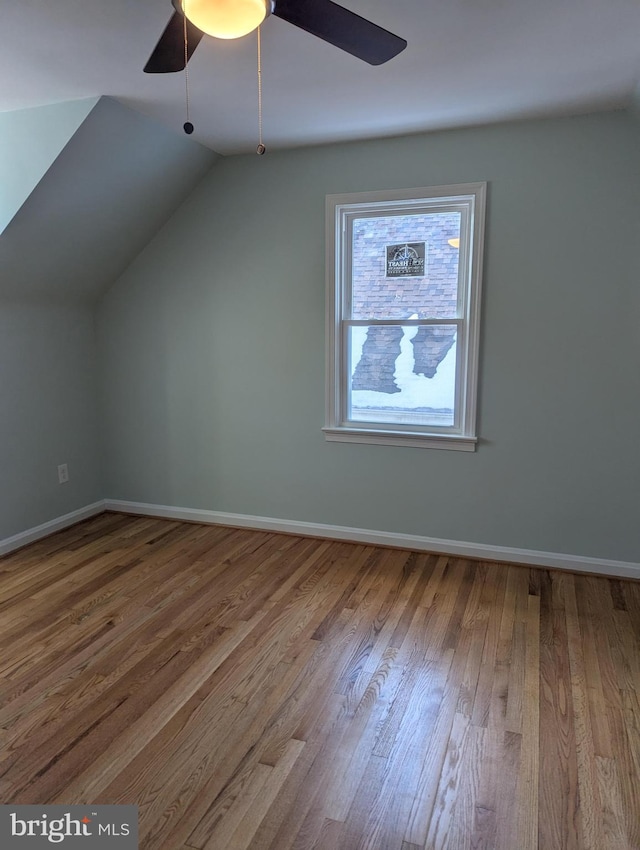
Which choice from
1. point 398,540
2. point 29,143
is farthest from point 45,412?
point 398,540

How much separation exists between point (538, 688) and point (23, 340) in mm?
3500

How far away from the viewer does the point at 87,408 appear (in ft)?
13.5

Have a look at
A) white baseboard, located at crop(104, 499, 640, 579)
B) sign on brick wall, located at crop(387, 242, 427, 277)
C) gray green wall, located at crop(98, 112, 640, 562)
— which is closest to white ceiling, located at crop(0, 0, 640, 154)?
gray green wall, located at crop(98, 112, 640, 562)

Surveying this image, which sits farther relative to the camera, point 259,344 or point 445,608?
point 259,344

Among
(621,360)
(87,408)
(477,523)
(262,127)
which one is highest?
(262,127)

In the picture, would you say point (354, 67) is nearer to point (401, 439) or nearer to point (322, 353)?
point (322, 353)

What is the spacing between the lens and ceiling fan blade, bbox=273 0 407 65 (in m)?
1.49

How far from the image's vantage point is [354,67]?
2.29 metres

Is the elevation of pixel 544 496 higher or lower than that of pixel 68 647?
higher

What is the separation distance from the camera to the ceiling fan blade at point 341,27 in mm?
1489

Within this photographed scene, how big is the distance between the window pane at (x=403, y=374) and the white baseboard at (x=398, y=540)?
755 millimetres

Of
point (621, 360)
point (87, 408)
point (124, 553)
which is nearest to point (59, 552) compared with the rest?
point (124, 553)

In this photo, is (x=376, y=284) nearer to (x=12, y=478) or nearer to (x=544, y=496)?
(x=544, y=496)

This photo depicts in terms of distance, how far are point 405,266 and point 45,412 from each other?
2.60 meters
